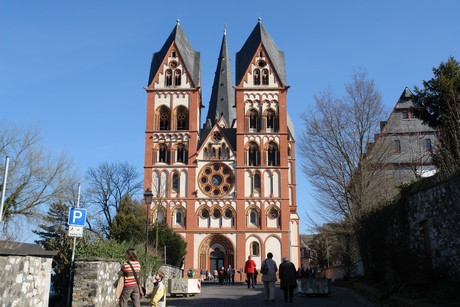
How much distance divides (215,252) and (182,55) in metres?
20.9

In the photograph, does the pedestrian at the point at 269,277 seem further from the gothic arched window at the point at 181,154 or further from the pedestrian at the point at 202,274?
the gothic arched window at the point at 181,154

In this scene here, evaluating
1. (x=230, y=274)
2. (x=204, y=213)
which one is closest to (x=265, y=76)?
(x=204, y=213)

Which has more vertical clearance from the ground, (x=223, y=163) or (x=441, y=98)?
(x=223, y=163)

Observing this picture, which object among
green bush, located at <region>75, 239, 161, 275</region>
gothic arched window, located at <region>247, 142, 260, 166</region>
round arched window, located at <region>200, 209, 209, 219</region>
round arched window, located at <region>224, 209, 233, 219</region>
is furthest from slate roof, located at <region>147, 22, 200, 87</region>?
green bush, located at <region>75, 239, 161, 275</region>

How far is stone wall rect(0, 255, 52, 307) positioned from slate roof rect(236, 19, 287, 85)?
43426 millimetres

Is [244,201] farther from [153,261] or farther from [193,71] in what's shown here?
[153,261]

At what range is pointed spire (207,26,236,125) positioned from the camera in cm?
6612

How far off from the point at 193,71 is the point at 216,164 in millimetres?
10643

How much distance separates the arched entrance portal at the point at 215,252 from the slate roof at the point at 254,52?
16.2 metres

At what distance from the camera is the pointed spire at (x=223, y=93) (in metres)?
66.1

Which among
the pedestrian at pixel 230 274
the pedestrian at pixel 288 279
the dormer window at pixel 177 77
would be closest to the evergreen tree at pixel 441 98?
the pedestrian at pixel 288 279

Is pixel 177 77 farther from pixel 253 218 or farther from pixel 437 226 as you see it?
pixel 437 226

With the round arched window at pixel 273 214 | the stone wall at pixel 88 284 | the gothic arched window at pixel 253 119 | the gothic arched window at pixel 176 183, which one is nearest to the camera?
the stone wall at pixel 88 284

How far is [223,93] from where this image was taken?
223 ft
